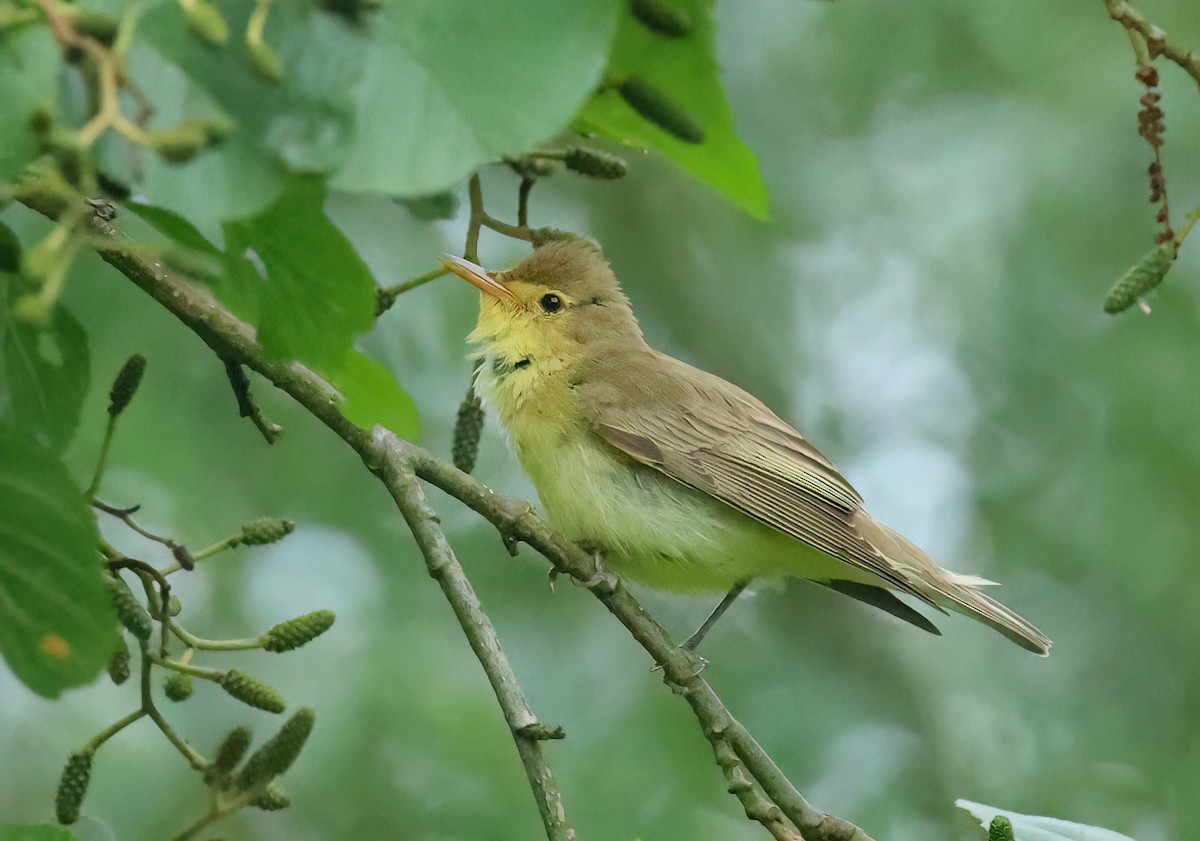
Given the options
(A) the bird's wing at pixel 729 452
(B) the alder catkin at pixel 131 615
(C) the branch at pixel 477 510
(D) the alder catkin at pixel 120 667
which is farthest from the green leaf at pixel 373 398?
(A) the bird's wing at pixel 729 452

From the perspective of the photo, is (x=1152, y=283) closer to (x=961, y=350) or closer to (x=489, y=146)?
(x=489, y=146)

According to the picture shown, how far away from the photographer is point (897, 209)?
7.99 m

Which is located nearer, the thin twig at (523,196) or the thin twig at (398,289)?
the thin twig at (398,289)

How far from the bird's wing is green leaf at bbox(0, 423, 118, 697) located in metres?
2.53

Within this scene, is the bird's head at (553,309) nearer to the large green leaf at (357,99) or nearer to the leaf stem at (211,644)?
the leaf stem at (211,644)

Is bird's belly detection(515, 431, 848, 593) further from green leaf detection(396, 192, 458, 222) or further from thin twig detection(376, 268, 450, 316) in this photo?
thin twig detection(376, 268, 450, 316)

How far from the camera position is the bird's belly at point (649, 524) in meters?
3.93

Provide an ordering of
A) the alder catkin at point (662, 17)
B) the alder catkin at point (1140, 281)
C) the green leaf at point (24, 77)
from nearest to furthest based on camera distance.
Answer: the green leaf at point (24, 77)
the alder catkin at point (662, 17)
the alder catkin at point (1140, 281)

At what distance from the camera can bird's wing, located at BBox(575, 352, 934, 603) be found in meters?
3.99

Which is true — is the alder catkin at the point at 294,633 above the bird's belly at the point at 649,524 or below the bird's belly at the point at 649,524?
below

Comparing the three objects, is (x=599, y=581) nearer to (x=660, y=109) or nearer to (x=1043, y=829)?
(x=1043, y=829)

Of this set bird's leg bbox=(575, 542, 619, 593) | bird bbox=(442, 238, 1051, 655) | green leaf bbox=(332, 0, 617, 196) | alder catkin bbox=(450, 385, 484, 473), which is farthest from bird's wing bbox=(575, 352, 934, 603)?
green leaf bbox=(332, 0, 617, 196)

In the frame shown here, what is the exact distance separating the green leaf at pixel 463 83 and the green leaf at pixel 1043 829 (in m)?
1.56

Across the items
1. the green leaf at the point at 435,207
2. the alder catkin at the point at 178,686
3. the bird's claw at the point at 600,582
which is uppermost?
Result: the green leaf at the point at 435,207
